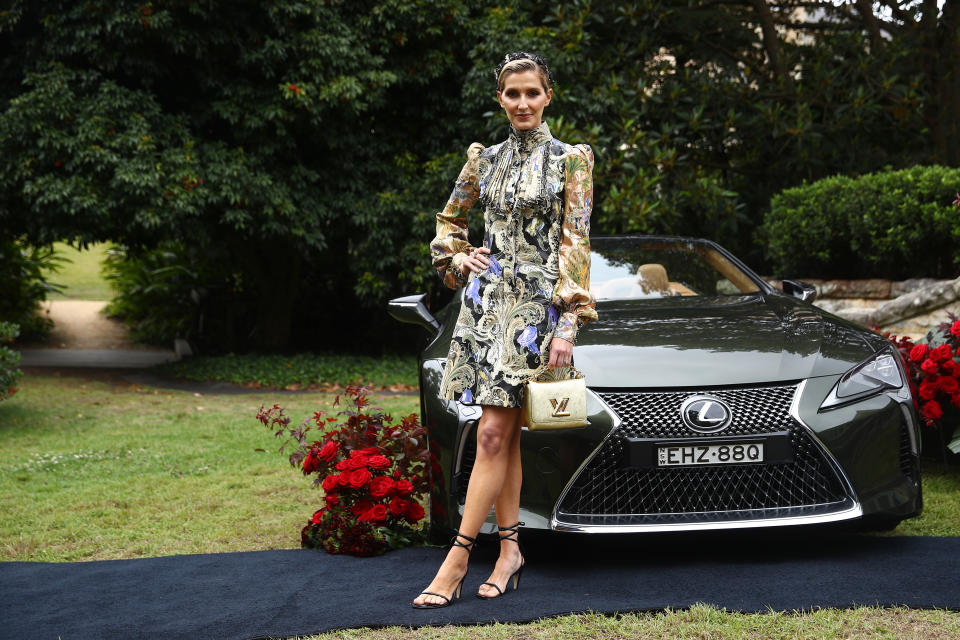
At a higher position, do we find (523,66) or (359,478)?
(523,66)

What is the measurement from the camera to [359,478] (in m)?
3.87

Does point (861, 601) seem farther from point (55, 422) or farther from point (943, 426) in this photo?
point (55, 422)

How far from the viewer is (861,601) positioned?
9.95ft

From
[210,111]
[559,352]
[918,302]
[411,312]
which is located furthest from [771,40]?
[559,352]

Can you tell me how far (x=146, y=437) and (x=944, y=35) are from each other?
340 inches

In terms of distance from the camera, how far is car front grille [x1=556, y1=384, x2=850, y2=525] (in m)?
3.32

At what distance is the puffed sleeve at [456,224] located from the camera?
3311 millimetres

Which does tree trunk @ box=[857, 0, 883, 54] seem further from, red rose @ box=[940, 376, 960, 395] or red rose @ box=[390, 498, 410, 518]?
red rose @ box=[390, 498, 410, 518]

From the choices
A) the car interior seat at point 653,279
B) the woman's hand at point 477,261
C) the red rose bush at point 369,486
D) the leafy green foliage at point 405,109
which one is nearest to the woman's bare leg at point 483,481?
the woman's hand at point 477,261

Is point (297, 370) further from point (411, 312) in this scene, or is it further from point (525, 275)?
point (525, 275)

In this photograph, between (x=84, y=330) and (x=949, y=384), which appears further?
(x=84, y=330)

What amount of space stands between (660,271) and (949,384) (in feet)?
4.95

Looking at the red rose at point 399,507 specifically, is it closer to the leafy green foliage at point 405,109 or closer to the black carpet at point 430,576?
the black carpet at point 430,576

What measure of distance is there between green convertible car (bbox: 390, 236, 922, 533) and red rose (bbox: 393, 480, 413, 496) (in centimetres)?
27
